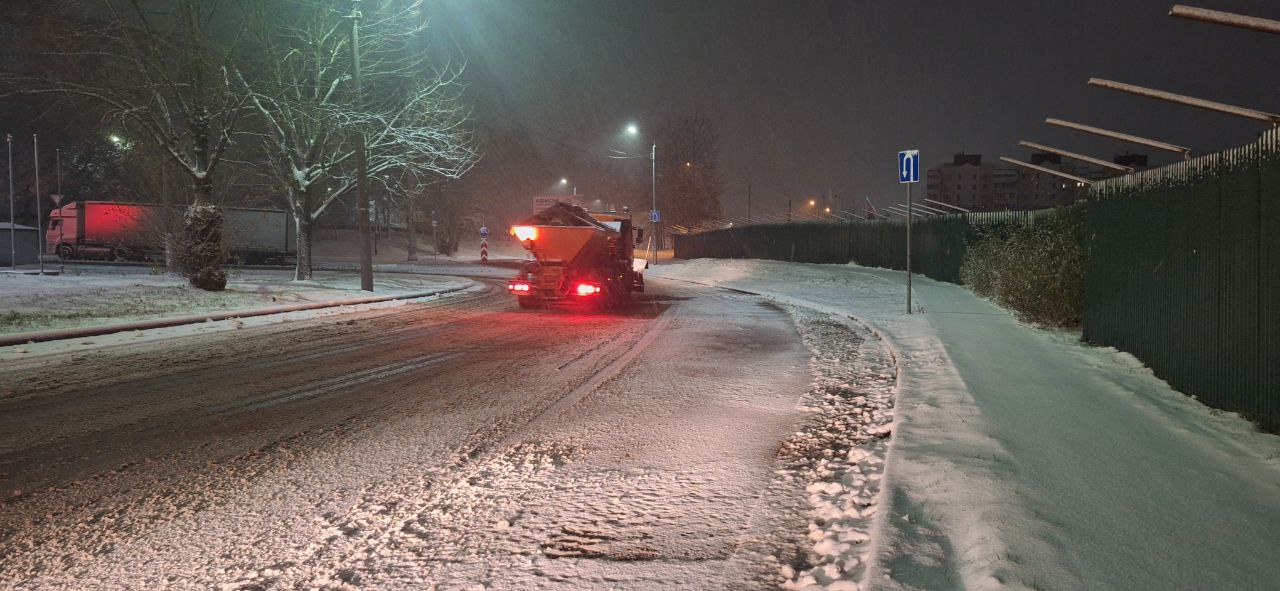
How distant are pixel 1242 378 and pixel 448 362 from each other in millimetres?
8067

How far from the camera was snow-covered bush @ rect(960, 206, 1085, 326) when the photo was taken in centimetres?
1202

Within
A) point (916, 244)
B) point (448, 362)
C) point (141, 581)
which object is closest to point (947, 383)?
point (448, 362)

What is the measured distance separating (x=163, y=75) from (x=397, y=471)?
1752cm

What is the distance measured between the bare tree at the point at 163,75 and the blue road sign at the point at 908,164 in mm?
15301

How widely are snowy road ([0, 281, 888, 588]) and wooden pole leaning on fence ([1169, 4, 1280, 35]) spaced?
159 inches

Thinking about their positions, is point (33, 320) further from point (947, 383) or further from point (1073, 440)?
point (1073, 440)

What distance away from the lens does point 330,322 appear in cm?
1498

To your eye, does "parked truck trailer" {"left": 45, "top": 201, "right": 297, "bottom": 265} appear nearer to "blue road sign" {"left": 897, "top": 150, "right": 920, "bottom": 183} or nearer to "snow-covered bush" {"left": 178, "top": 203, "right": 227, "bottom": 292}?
"snow-covered bush" {"left": 178, "top": 203, "right": 227, "bottom": 292}

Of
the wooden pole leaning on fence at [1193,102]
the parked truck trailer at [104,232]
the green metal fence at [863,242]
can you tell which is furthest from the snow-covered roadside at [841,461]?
the parked truck trailer at [104,232]

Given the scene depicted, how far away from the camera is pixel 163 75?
18.2m

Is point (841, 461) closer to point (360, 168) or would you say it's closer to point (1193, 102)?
point (1193, 102)

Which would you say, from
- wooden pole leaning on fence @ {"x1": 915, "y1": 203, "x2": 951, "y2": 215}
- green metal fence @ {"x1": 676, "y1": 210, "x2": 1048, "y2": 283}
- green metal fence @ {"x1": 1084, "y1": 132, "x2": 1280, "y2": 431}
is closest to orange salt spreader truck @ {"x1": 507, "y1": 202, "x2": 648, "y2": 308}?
green metal fence @ {"x1": 676, "y1": 210, "x2": 1048, "y2": 283}

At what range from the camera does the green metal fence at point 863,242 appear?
24.4 meters

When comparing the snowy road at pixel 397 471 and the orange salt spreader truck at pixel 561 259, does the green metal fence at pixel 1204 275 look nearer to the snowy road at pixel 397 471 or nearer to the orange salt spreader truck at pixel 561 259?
the snowy road at pixel 397 471
